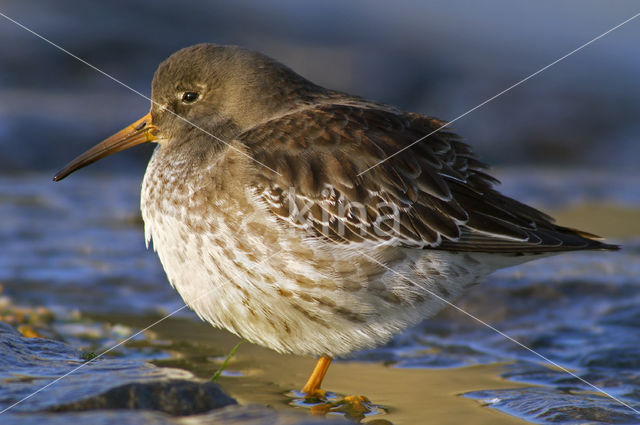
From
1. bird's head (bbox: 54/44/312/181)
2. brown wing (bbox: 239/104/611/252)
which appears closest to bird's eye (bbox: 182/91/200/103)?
bird's head (bbox: 54/44/312/181)

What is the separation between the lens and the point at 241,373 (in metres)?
6.20

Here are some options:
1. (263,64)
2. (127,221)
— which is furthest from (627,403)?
(127,221)

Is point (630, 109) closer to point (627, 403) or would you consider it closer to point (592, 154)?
point (592, 154)

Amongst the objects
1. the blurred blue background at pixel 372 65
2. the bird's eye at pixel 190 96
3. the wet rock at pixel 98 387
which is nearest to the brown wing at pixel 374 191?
the bird's eye at pixel 190 96

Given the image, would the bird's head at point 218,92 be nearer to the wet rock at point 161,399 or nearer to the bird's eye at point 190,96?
the bird's eye at point 190,96

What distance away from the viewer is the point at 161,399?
4.28 meters

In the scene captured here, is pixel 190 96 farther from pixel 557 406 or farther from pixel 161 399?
pixel 557 406

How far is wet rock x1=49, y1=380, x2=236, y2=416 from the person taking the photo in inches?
165

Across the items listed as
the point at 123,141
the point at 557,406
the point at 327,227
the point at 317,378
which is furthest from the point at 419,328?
the point at 123,141

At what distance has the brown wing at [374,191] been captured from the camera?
5.61m

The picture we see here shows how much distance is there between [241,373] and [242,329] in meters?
0.60

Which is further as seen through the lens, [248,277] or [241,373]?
[241,373]

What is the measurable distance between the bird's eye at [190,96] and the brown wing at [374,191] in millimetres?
687

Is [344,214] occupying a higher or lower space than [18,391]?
higher
